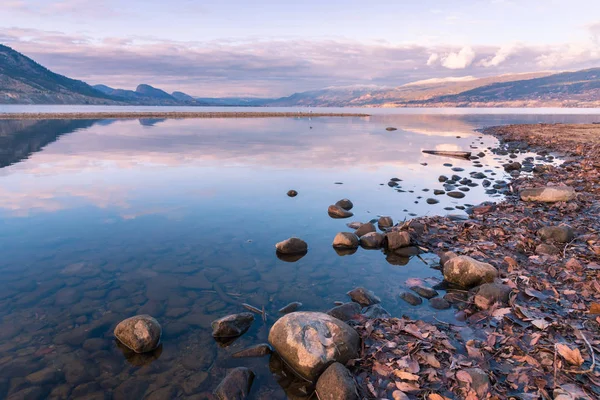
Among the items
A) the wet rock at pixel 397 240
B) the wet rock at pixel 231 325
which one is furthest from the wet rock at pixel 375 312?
→ the wet rock at pixel 397 240

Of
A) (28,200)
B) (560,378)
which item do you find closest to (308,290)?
(560,378)

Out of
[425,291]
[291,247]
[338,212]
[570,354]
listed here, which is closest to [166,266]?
[291,247]

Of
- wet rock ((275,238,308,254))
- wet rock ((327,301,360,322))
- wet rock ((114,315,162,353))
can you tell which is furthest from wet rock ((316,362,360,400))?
wet rock ((275,238,308,254))

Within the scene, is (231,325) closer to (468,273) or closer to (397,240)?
(468,273)

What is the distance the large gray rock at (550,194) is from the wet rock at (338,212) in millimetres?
9229

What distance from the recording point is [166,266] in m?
11.5

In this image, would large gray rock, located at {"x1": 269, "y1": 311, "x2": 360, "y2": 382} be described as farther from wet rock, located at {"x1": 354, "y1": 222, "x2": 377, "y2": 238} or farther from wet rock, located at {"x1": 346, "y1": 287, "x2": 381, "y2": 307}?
wet rock, located at {"x1": 354, "y1": 222, "x2": 377, "y2": 238}

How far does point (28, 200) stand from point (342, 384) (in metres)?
19.9

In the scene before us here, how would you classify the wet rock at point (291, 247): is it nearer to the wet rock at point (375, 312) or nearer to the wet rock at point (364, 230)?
the wet rock at point (364, 230)

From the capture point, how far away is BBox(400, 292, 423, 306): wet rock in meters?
9.52

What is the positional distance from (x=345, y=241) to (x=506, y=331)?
6.26 meters

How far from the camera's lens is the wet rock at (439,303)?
919cm

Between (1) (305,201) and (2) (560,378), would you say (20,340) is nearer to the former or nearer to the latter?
(2) (560,378)

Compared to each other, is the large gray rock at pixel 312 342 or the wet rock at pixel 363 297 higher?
the large gray rock at pixel 312 342
